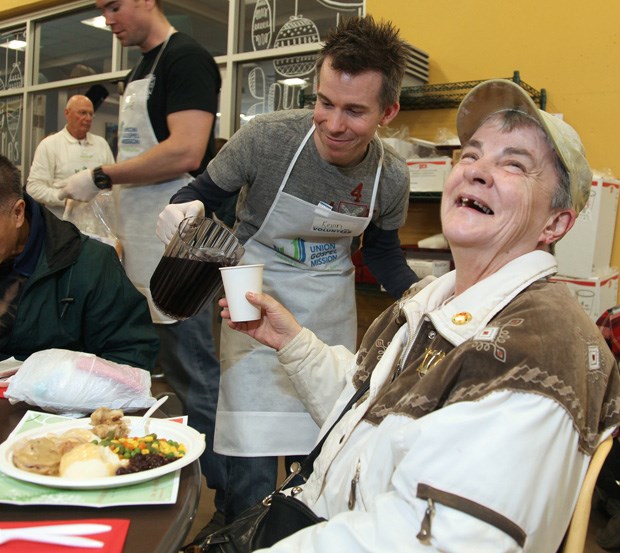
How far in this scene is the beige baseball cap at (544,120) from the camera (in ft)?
3.93

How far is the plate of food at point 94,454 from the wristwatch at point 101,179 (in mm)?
1391

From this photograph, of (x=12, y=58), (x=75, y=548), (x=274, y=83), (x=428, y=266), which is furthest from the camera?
(x=12, y=58)

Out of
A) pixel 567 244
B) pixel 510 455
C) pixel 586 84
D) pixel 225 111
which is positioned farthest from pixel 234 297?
pixel 225 111

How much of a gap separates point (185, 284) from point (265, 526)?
24.1 inches

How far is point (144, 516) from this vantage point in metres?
0.89

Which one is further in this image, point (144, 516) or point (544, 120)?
point (544, 120)

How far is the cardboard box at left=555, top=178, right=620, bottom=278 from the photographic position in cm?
320

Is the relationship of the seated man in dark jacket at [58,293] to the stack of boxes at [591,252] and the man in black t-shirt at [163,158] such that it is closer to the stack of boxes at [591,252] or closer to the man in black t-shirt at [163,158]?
the man in black t-shirt at [163,158]

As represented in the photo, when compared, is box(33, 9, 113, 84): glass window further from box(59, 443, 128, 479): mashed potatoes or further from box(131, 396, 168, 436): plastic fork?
box(59, 443, 128, 479): mashed potatoes

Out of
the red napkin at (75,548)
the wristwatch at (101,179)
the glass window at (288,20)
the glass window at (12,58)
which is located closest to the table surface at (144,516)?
the red napkin at (75,548)

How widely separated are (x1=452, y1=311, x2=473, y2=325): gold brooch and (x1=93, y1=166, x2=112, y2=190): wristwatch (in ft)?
5.42

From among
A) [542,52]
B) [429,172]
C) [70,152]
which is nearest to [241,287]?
[429,172]

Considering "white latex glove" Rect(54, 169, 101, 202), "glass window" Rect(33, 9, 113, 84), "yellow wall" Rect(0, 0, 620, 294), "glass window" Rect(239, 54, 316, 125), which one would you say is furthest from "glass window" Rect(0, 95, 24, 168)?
"white latex glove" Rect(54, 169, 101, 202)

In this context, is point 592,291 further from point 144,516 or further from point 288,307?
point 144,516
